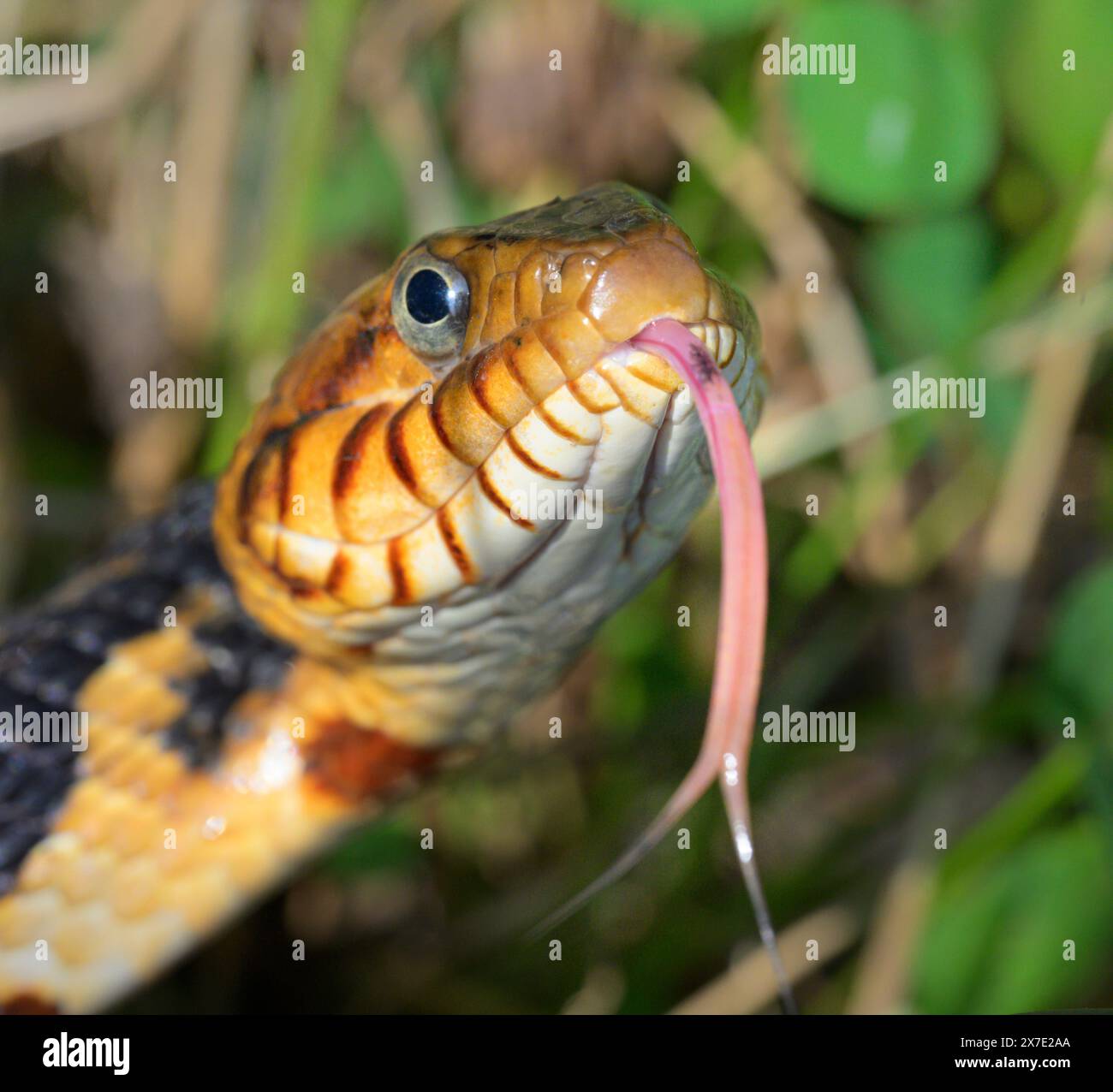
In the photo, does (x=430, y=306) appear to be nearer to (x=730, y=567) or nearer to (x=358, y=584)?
(x=358, y=584)

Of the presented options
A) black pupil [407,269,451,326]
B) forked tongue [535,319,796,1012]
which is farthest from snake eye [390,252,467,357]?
forked tongue [535,319,796,1012]

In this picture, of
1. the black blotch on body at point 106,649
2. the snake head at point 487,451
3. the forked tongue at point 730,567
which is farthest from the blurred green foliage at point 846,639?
the forked tongue at point 730,567

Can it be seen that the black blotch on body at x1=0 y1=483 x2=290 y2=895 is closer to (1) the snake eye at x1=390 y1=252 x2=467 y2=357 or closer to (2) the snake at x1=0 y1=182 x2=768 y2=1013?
(2) the snake at x1=0 y1=182 x2=768 y2=1013

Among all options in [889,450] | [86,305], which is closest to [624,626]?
[889,450]

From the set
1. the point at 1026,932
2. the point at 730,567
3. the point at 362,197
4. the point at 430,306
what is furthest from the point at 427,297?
the point at 362,197

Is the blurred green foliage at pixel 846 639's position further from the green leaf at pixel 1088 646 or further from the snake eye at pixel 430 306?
the snake eye at pixel 430 306

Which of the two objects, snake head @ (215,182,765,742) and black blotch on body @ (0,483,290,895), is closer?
snake head @ (215,182,765,742)

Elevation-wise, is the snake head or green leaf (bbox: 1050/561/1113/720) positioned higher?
the snake head

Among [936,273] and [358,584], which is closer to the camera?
[358,584]
